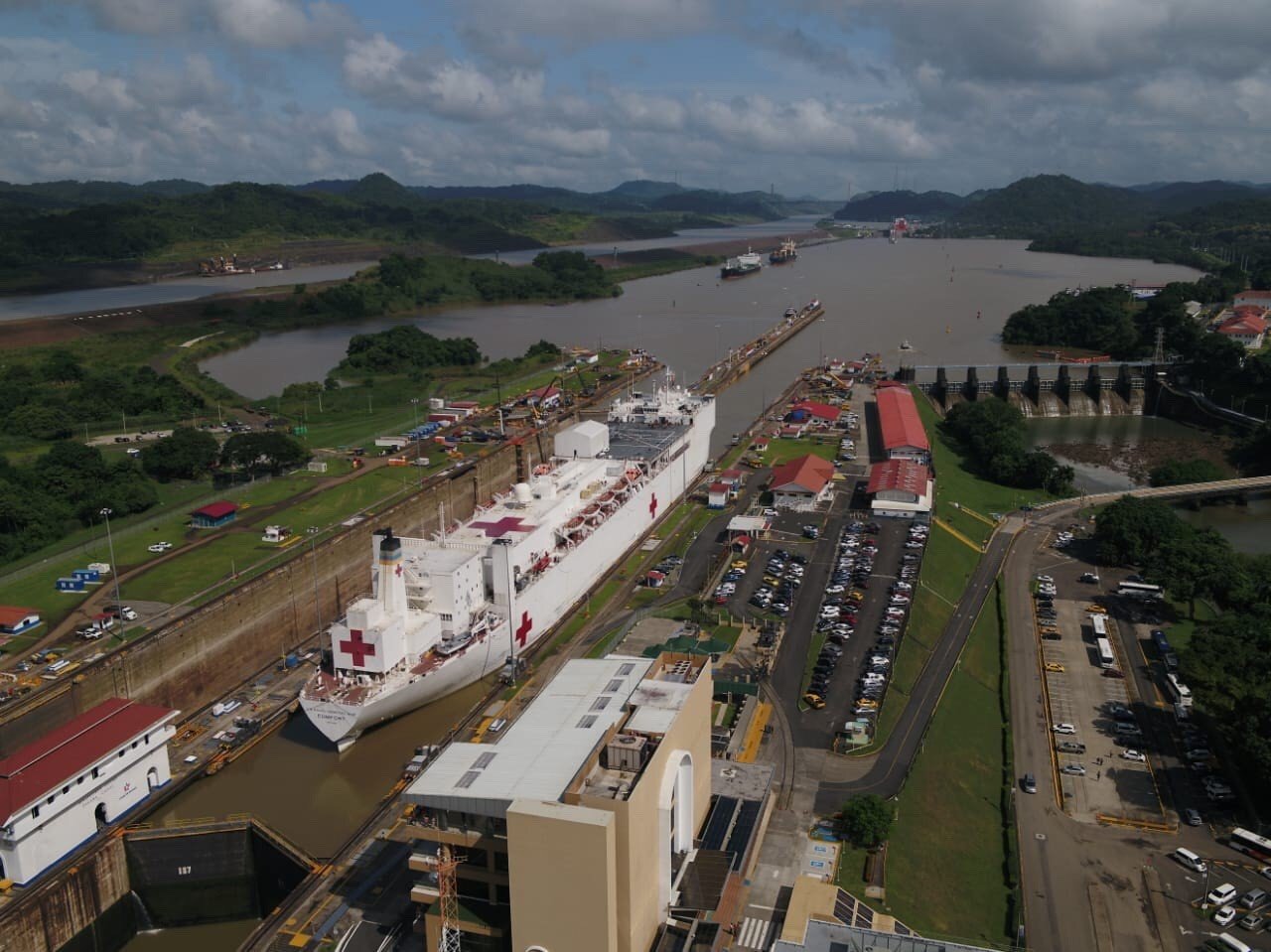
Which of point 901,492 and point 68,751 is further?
point 901,492

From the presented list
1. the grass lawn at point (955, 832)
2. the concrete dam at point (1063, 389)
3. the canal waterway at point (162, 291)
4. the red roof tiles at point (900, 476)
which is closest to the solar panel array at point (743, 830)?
the grass lawn at point (955, 832)

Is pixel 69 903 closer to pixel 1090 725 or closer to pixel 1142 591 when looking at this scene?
pixel 1090 725

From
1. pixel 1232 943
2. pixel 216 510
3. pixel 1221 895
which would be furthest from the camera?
pixel 216 510

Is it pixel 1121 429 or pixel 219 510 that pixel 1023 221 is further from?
pixel 219 510

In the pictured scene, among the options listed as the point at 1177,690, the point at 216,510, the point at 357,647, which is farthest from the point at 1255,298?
the point at 357,647

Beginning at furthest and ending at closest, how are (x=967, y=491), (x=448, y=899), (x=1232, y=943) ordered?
(x=967, y=491) < (x=1232, y=943) < (x=448, y=899)
